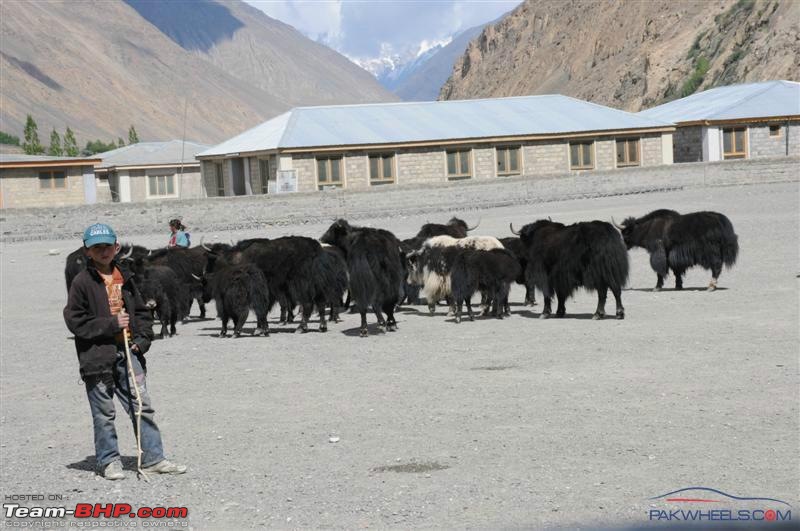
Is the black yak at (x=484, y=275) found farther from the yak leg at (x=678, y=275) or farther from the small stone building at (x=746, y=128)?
the small stone building at (x=746, y=128)

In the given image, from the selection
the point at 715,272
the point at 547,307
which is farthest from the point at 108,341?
the point at 715,272

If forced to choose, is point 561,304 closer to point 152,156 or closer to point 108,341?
point 108,341

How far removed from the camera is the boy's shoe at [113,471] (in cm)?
760

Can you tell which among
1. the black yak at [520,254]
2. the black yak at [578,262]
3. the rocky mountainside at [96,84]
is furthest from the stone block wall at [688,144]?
the rocky mountainside at [96,84]

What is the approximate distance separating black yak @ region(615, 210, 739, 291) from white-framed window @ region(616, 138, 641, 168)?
3176cm

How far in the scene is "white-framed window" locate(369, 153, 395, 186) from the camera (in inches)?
1822

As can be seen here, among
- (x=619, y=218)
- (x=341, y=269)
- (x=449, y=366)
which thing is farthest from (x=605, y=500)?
(x=619, y=218)

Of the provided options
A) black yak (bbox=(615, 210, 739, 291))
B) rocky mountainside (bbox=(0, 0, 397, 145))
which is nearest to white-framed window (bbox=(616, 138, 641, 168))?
black yak (bbox=(615, 210, 739, 291))

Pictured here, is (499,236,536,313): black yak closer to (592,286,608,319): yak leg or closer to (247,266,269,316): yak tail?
(592,286,608,319): yak leg

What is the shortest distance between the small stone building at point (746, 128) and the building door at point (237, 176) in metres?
19.1

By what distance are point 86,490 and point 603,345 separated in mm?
6903

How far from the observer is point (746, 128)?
51.6 m

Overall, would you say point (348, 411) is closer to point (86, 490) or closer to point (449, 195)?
point (86, 490)

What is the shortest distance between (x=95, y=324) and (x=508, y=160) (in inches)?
1630
